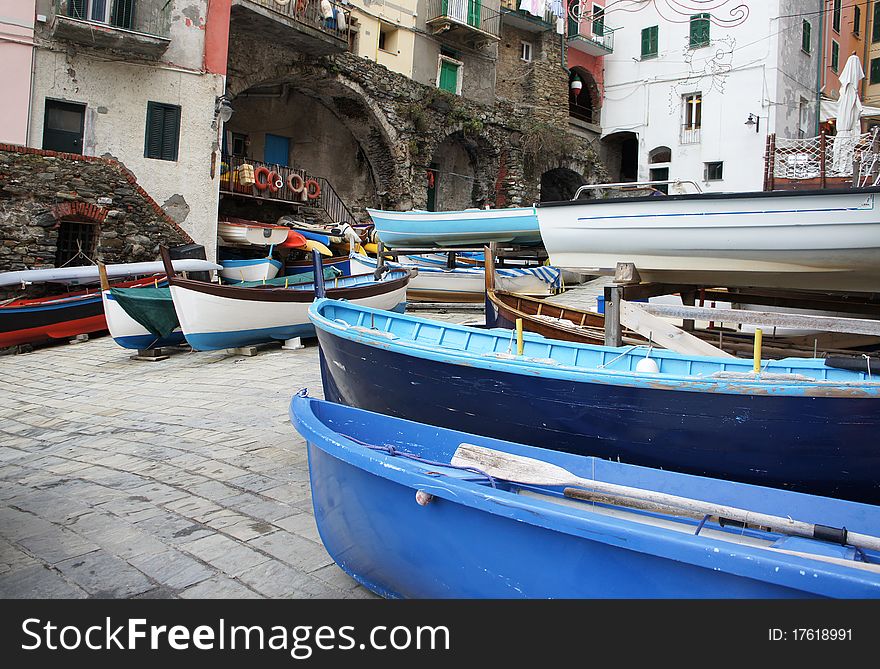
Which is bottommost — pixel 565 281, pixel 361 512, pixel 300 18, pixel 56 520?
pixel 56 520

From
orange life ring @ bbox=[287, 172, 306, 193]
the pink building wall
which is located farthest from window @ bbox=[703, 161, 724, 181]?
the pink building wall

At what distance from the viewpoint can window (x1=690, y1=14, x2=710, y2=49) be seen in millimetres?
22922

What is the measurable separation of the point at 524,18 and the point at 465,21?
9.81 ft

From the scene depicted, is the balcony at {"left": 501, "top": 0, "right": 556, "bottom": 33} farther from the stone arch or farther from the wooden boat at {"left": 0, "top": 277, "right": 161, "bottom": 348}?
the wooden boat at {"left": 0, "top": 277, "right": 161, "bottom": 348}

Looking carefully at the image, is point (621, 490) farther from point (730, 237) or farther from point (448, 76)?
point (448, 76)

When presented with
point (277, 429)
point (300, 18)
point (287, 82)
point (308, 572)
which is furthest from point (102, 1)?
point (308, 572)

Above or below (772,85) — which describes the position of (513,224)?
below

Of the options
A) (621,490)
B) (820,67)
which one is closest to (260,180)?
(621,490)

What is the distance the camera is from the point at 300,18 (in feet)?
54.9

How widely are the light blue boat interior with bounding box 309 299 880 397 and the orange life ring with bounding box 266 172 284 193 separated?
40.7 ft

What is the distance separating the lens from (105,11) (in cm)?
1379
